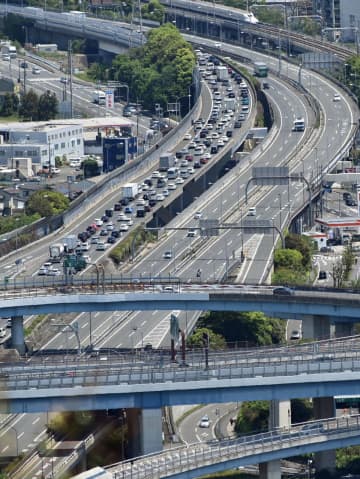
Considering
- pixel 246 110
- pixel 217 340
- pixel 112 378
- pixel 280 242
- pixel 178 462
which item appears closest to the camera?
pixel 178 462

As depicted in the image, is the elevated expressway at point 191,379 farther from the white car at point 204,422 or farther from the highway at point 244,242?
the highway at point 244,242

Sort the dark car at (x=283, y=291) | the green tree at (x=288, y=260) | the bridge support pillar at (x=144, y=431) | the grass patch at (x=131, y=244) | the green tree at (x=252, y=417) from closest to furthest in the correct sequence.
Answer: the bridge support pillar at (x=144, y=431), the green tree at (x=252, y=417), the dark car at (x=283, y=291), the green tree at (x=288, y=260), the grass patch at (x=131, y=244)

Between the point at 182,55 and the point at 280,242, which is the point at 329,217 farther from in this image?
the point at 182,55

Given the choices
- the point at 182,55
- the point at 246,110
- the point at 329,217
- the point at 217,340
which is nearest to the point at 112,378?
the point at 217,340

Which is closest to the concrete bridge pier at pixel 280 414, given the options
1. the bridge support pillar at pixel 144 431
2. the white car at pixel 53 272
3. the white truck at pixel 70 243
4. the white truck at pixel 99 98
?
the bridge support pillar at pixel 144 431

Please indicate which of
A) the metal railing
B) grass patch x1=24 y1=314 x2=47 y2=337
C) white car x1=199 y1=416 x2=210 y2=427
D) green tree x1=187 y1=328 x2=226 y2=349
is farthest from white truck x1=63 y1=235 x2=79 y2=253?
the metal railing

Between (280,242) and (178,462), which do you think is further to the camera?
(280,242)
